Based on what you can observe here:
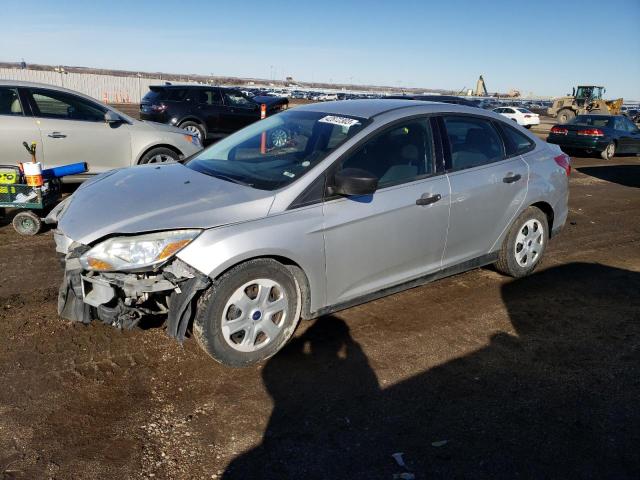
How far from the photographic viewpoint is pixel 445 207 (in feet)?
13.6

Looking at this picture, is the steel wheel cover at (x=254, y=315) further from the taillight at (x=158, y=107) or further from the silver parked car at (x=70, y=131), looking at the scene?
the taillight at (x=158, y=107)

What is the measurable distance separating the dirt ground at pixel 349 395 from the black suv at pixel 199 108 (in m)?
10.4

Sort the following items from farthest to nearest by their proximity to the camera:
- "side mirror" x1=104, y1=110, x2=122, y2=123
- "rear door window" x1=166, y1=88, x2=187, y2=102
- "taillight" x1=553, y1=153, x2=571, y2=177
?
1. "rear door window" x1=166, y1=88, x2=187, y2=102
2. "side mirror" x1=104, y1=110, x2=122, y2=123
3. "taillight" x1=553, y1=153, x2=571, y2=177

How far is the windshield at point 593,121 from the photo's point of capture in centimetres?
1622

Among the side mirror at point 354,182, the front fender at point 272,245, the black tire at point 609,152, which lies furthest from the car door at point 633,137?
the front fender at point 272,245

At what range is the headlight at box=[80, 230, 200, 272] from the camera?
3.09 m

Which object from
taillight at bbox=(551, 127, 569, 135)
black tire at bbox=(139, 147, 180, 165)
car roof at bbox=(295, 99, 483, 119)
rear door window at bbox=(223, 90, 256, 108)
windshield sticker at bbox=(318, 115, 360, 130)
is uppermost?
rear door window at bbox=(223, 90, 256, 108)

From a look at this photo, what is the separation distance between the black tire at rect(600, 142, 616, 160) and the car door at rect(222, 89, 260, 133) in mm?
10677

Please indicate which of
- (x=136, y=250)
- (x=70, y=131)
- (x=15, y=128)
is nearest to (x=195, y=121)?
(x=70, y=131)

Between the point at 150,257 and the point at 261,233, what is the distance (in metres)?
0.67

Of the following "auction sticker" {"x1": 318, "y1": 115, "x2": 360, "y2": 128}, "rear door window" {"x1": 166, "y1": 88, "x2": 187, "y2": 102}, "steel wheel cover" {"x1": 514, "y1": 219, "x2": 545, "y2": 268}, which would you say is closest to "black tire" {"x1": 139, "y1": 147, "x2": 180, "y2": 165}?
"auction sticker" {"x1": 318, "y1": 115, "x2": 360, "y2": 128}

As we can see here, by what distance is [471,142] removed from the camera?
14.9 feet

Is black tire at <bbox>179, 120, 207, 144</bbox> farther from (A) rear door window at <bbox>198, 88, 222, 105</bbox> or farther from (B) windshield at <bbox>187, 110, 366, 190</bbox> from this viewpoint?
(B) windshield at <bbox>187, 110, 366, 190</bbox>

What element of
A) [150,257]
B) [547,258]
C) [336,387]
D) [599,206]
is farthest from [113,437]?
[599,206]
